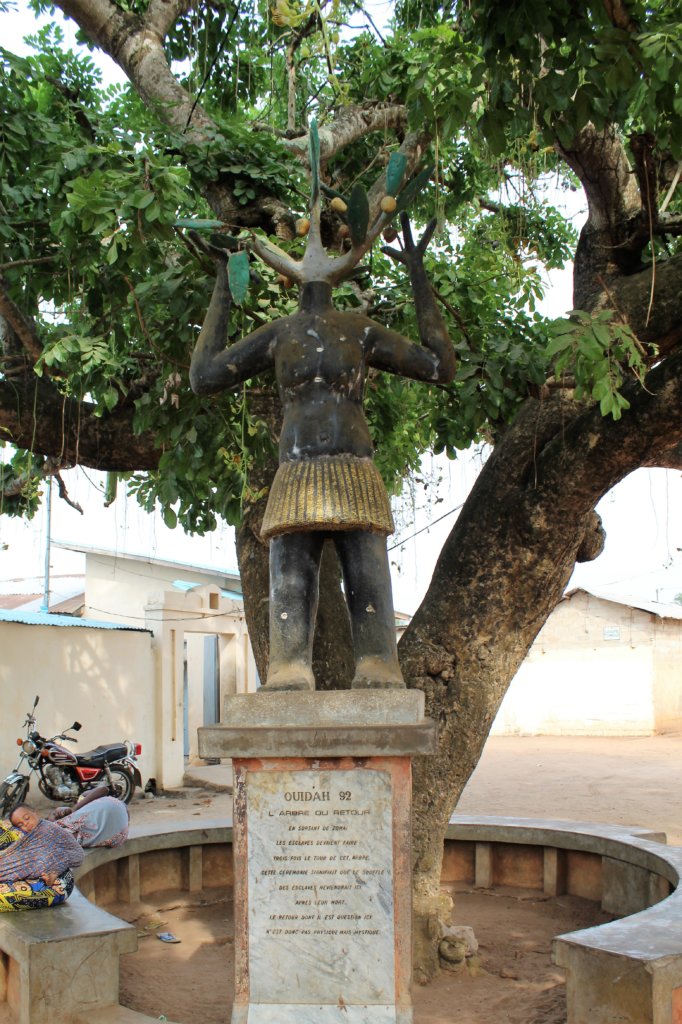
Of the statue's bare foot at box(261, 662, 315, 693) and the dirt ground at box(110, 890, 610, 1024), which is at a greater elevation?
the statue's bare foot at box(261, 662, 315, 693)

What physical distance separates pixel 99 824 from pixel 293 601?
3.46 m

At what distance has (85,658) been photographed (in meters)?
13.5

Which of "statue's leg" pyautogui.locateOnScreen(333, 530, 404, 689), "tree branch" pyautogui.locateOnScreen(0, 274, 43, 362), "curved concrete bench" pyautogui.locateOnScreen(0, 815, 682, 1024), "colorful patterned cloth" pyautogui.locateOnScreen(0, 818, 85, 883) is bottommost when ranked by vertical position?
"curved concrete bench" pyautogui.locateOnScreen(0, 815, 682, 1024)

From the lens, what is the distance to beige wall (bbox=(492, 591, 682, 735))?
22109 mm

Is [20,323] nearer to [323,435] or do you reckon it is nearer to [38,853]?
[323,435]

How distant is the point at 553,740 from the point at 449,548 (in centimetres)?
1738

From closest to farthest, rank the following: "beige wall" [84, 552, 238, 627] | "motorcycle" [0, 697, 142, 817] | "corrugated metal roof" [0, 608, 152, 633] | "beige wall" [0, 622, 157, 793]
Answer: "motorcycle" [0, 697, 142, 817]
"beige wall" [0, 622, 157, 793]
"corrugated metal roof" [0, 608, 152, 633]
"beige wall" [84, 552, 238, 627]

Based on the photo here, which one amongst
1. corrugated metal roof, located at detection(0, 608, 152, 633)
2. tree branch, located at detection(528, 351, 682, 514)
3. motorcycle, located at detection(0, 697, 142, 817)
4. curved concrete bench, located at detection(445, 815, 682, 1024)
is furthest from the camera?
corrugated metal roof, located at detection(0, 608, 152, 633)

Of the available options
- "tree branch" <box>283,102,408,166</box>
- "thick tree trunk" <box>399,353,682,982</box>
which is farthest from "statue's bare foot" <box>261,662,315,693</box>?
"tree branch" <box>283,102,408,166</box>

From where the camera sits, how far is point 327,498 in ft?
14.0

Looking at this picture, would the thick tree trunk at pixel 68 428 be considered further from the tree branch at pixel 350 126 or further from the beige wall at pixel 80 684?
the beige wall at pixel 80 684

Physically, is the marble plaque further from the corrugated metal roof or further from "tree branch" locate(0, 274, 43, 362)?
the corrugated metal roof

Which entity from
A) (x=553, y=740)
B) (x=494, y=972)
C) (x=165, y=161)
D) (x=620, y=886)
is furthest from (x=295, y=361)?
(x=553, y=740)

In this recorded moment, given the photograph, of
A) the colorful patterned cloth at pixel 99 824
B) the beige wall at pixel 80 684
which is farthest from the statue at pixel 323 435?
the beige wall at pixel 80 684
